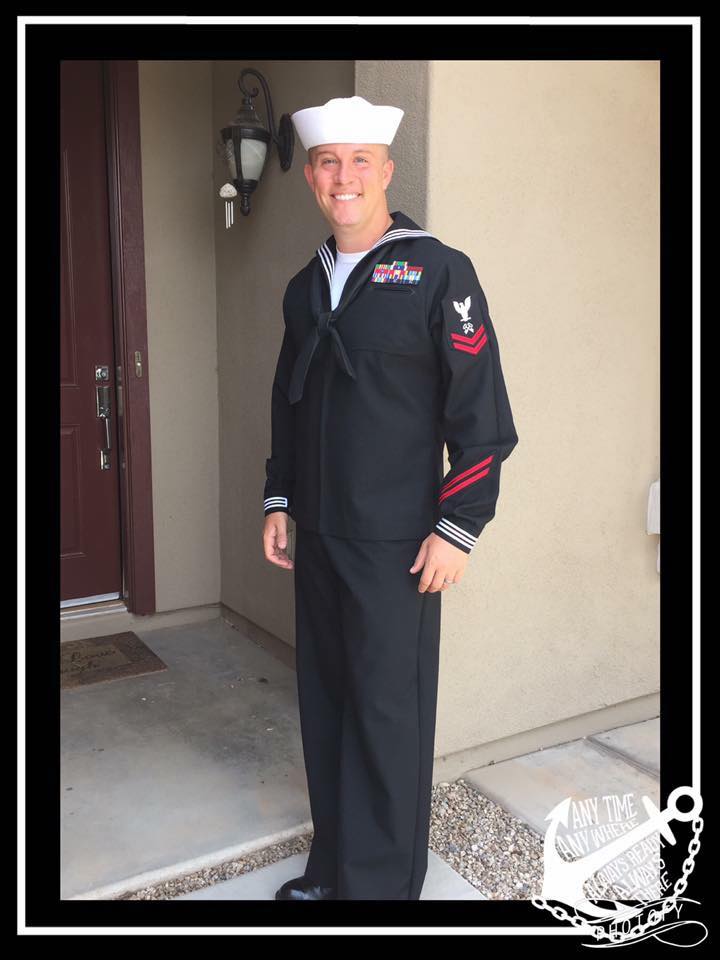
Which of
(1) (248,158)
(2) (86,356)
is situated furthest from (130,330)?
(1) (248,158)

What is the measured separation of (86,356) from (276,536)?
1.98 m

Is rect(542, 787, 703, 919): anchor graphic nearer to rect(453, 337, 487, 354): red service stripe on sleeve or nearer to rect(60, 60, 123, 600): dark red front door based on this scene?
rect(453, 337, 487, 354): red service stripe on sleeve

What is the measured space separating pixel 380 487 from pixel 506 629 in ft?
3.33

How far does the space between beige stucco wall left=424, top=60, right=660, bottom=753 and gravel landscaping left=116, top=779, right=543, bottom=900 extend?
212 mm

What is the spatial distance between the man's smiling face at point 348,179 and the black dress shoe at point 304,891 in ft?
4.87

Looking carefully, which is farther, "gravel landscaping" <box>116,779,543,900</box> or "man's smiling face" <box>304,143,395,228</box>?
"gravel landscaping" <box>116,779,543,900</box>

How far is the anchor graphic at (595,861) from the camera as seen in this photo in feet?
5.89

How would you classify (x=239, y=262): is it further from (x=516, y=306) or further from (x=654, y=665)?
(x=654, y=665)

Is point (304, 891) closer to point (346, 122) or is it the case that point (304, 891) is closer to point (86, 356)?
point (346, 122)

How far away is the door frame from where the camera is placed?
347cm

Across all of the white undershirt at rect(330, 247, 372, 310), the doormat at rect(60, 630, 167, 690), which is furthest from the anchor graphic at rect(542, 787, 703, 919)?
the doormat at rect(60, 630, 167, 690)

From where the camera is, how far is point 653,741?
283 cm
